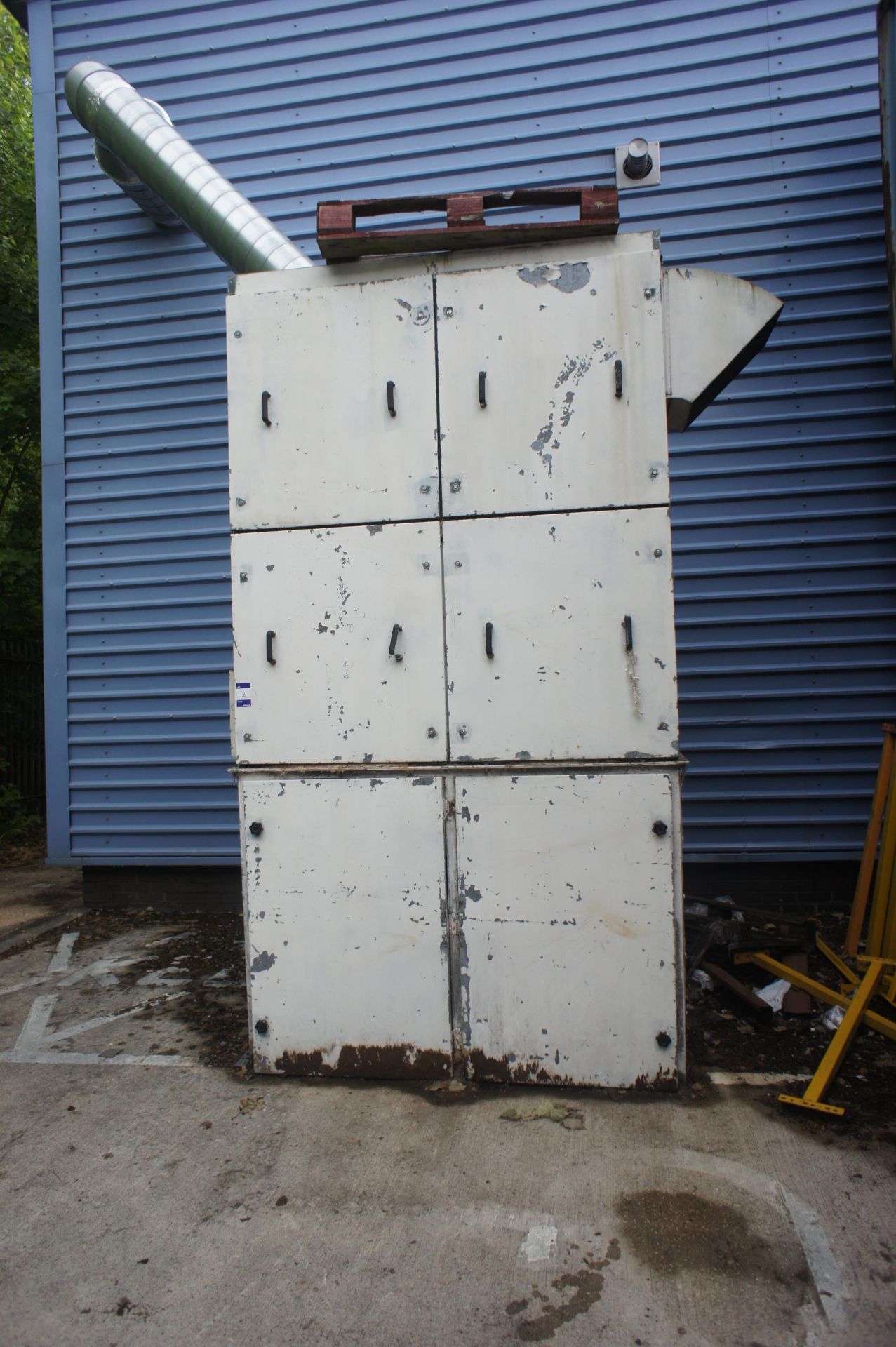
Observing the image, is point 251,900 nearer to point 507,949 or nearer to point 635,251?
point 507,949

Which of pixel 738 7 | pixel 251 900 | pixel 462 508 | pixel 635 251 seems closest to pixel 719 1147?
pixel 251 900

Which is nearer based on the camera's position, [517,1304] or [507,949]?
[517,1304]

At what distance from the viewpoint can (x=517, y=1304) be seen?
1.89 metres

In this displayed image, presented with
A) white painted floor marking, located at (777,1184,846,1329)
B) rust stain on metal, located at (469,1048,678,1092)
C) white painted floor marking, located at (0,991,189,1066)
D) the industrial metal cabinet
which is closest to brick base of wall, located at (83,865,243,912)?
white painted floor marking, located at (0,991,189,1066)

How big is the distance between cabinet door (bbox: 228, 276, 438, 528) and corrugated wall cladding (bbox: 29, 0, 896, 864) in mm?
2285

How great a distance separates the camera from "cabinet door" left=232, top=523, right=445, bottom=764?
112 inches

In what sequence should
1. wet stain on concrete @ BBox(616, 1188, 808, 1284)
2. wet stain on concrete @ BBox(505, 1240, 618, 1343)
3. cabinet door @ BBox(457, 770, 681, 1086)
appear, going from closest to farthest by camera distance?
wet stain on concrete @ BBox(505, 1240, 618, 1343) < wet stain on concrete @ BBox(616, 1188, 808, 1284) < cabinet door @ BBox(457, 770, 681, 1086)

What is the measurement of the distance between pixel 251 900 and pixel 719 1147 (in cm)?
180

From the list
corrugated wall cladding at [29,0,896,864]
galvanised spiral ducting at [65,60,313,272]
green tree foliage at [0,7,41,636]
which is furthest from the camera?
green tree foliage at [0,7,41,636]

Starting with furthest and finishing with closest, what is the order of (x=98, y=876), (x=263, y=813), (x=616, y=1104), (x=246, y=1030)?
1. (x=98, y=876)
2. (x=246, y=1030)
3. (x=263, y=813)
4. (x=616, y=1104)

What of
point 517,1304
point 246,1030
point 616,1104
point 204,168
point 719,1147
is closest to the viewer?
point 517,1304

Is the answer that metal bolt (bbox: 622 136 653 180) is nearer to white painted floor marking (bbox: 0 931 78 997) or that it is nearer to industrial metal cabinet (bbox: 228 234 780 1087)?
industrial metal cabinet (bbox: 228 234 780 1087)

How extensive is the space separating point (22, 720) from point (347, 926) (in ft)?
24.7

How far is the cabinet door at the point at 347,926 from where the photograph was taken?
9.30 feet
